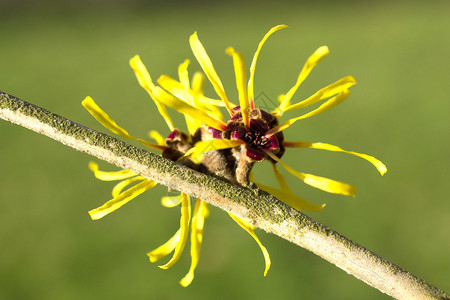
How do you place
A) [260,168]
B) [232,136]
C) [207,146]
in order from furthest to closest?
[260,168], [232,136], [207,146]

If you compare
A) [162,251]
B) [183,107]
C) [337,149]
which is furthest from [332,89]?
[162,251]

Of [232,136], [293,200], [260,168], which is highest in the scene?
[232,136]

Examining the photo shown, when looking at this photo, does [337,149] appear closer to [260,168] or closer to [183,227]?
[183,227]

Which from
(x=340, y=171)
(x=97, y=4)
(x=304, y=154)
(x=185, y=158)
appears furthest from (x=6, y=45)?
(x=185, y=158)

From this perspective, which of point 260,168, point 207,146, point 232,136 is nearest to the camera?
point 207,146

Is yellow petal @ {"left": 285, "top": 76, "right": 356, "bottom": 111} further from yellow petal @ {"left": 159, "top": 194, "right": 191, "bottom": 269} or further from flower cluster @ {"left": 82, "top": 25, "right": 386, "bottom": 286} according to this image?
yellow petal @ {"left": 159, "top": 194, "right": 191, "bottom": 269}

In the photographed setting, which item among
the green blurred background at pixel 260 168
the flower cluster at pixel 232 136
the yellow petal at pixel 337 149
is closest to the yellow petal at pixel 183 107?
the flower cluster at pixel 232 136

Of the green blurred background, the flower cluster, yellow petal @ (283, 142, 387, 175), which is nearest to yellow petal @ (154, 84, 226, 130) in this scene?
the flower cluster
